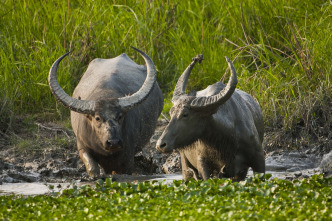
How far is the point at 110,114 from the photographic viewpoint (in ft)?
27.1

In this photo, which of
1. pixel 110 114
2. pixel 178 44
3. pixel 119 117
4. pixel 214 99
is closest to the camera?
pixel 214 99

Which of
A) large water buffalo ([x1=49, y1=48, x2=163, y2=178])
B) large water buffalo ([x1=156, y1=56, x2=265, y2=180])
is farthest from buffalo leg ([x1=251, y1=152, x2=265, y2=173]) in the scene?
large water buffalo ([x1=49, y1=48, x2=163, y2=178])

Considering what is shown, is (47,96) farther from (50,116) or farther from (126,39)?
(126,39)

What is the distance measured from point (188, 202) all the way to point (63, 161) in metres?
4.25

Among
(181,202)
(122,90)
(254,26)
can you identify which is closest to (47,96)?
(122,90)

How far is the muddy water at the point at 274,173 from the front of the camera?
25.4 feet

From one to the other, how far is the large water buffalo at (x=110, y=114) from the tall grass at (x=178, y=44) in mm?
1685

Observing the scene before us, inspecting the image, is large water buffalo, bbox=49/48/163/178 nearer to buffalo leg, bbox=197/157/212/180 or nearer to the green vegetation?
buffalo leg, bbox=197/157/212/180

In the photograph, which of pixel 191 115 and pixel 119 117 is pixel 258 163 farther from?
pixel 119 117

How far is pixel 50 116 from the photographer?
36.8 ft

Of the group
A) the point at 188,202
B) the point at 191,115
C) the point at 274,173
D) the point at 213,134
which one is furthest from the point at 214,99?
the point at 274,173

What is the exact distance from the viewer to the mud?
28.0 ft

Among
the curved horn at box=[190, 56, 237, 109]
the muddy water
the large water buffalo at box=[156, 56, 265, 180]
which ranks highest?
the curved horn at box=[190, 56, 237, 109]

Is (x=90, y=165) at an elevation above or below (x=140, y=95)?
below
